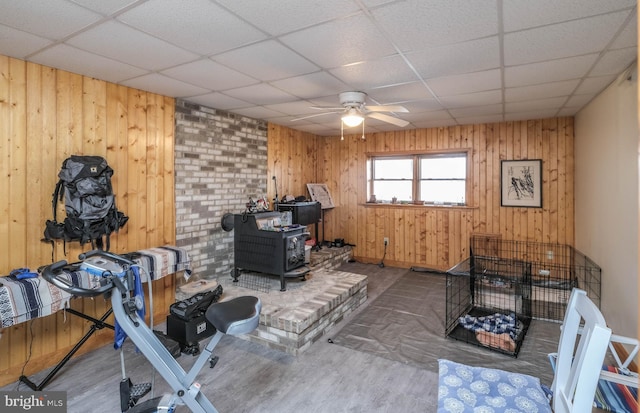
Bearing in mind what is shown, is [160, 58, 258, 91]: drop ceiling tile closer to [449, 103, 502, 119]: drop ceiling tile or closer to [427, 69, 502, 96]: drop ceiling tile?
[427, 69, 502, 96]: drop ceiling tile

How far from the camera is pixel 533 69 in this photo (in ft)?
9.94

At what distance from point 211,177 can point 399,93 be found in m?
2.64

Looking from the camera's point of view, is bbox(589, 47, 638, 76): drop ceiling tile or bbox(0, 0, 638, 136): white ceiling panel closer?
bbox(0, 0, 638, 136): white ceiling panel

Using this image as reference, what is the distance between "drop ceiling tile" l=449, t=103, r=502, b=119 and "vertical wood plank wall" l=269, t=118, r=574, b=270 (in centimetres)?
81

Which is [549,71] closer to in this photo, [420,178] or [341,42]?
[341,42]

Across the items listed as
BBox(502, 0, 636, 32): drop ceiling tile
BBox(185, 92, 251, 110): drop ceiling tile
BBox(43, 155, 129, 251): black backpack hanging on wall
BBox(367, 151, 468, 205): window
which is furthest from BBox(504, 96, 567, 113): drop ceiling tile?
BBox(43, 155, 129, 251): black backpack hanging on wall

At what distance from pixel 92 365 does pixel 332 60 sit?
3.40 metres

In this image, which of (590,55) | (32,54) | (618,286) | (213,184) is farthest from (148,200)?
(618,286)

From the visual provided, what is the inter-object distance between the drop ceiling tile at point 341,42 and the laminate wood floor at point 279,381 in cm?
265

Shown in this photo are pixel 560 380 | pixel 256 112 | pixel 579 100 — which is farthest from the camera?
pixel 256 112

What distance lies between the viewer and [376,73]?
314cm

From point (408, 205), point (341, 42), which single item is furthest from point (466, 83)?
point (408, 205)

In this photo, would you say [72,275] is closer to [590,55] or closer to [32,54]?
[32,54]

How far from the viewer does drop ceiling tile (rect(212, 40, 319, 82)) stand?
2617 mm
